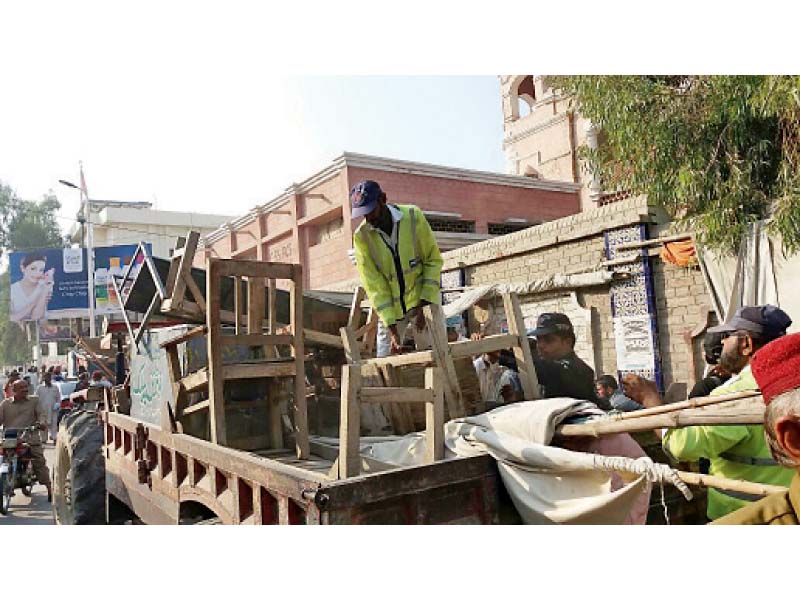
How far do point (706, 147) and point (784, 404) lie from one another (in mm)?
5383

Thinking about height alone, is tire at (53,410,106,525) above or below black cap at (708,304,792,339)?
below

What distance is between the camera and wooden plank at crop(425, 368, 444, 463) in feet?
7.30

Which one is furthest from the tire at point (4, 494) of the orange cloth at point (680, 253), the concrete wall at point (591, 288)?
the orange cloth at point (680, 253)

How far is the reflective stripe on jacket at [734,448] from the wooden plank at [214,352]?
79.2 inches

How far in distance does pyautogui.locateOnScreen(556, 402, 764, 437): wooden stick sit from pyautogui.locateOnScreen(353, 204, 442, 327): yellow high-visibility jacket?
4.34 ft

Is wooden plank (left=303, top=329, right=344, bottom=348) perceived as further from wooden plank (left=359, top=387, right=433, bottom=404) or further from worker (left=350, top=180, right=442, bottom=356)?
wooden plank (left=359, top=387, right=433, bottom=404)

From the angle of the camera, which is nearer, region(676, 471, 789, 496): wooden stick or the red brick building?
region(676, 471, 789, 496): wooden stick

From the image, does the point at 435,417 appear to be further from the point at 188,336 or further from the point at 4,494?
the point at 4,494

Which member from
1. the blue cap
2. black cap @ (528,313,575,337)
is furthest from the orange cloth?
the blue cap

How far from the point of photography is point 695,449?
1897 mm

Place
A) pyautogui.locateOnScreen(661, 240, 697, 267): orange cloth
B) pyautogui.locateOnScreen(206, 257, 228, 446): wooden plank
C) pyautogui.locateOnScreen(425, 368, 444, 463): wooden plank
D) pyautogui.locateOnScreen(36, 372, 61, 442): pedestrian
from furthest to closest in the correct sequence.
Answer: pyautogui.locateOnScreen(36, 372, 61, 442): pedestrian
pyautogui.locateOnScreen(661, 240, 697, 267): orange cloth
pyautogui.locateOnScreen(206, 257, 228, 446): wooden plank
pyautogui.locateOnScreen(425, 368, 444, 463): wooden plank

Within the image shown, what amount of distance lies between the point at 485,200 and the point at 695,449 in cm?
1202

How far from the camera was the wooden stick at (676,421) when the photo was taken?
1500 mm

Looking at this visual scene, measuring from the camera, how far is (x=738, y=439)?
6.20ft
